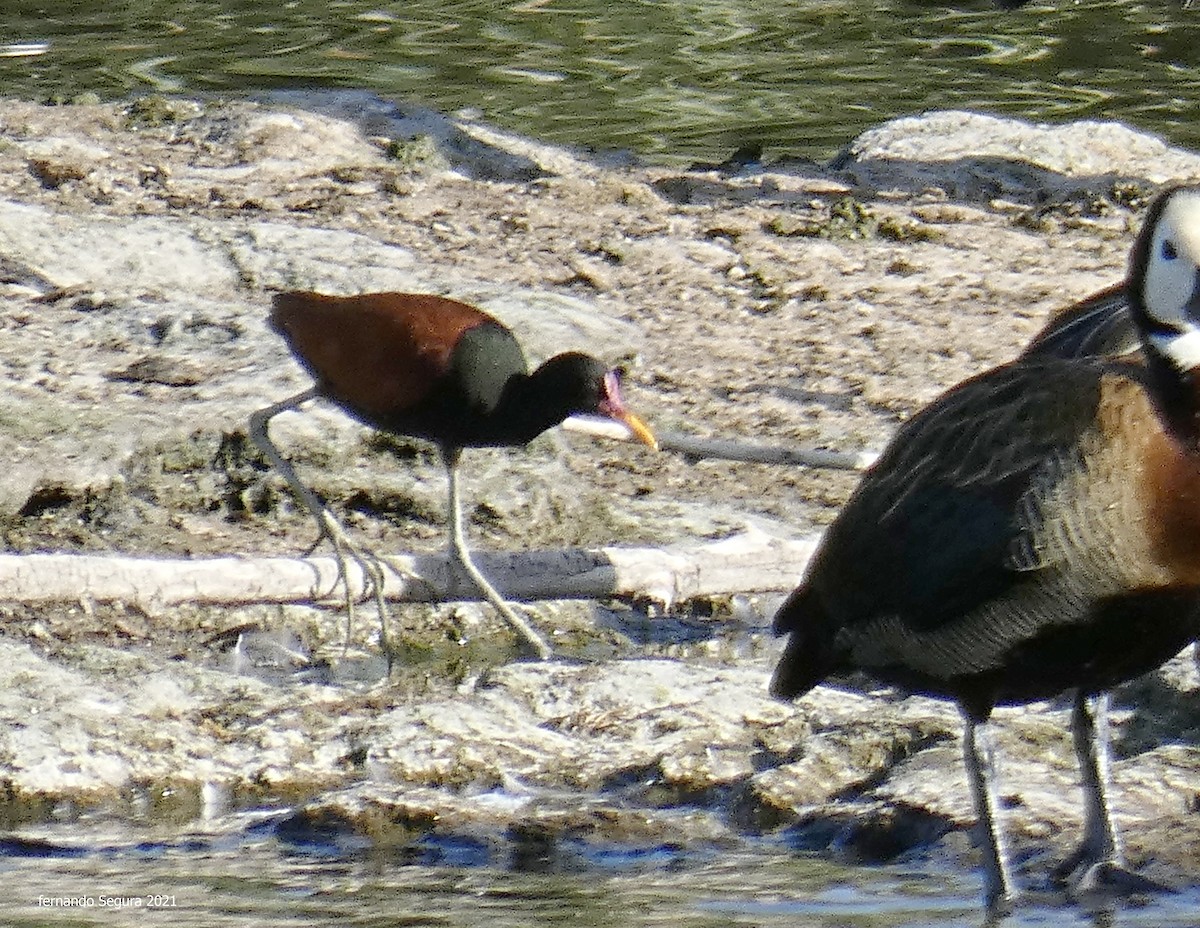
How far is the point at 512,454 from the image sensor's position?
7.58m

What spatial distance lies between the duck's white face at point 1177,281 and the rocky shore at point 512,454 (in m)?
1.12

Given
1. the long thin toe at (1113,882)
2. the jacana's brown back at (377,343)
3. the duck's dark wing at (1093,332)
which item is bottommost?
the long thin toe at (1113,882)

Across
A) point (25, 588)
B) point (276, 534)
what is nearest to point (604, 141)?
point (276, 534)

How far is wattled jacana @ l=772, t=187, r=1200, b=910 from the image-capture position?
4.74 metres

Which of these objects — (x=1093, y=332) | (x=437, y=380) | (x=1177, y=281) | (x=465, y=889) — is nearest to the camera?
(x=1177, y=281)

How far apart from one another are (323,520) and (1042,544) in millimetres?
2504

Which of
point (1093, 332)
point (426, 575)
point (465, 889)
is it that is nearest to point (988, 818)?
point (465, 889)

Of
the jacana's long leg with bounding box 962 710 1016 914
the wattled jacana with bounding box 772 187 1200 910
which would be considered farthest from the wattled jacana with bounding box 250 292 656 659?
the jacana's long leg with bounding box 962 710 1016 914

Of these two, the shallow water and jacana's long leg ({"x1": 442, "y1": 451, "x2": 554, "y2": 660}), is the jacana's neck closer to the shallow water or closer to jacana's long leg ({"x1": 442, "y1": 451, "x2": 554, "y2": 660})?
jacana's long leg ({"x1": 442, "y1": 451, "x2": 554, "y2": 660})

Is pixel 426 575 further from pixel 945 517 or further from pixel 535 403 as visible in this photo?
pixel 945 517

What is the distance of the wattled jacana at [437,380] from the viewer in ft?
22.8

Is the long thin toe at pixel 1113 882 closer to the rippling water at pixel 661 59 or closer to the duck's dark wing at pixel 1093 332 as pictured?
the duck's dark wing at pixel 1093 332

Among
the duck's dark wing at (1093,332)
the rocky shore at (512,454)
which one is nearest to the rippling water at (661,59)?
the rocky shore at (512,454)

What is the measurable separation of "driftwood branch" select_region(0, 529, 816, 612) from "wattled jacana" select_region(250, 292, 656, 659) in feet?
0.86
